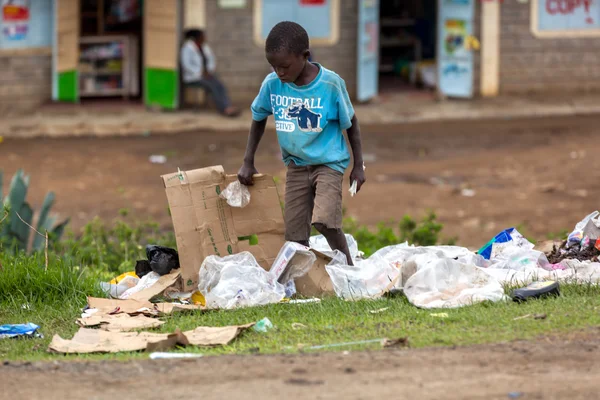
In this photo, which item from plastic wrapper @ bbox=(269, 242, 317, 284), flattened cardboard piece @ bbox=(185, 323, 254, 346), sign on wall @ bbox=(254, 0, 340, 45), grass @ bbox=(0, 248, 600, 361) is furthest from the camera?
sign on wall @ bbox=(254, 0, 340, 45)

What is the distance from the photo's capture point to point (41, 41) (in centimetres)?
1546

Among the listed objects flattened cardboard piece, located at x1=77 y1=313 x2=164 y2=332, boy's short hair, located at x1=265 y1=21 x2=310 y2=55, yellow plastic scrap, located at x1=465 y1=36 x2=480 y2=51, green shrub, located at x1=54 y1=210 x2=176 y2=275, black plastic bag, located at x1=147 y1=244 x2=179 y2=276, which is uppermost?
yellow plastic scrap, located at x1=465 y1=36 x2=480 y2=51

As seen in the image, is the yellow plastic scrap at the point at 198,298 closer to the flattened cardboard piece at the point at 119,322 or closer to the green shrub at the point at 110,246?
the flattened cardboard piece at the point at 119,322

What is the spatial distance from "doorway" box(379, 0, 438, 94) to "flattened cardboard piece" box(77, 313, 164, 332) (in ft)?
40.7

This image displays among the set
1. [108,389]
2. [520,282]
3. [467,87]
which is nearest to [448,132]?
[467,87]

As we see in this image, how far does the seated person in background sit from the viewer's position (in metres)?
15.3

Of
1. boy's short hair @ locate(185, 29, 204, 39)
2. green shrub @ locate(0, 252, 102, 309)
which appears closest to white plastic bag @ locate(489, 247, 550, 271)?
green shrub @ locate(0, 252, 102, 309)

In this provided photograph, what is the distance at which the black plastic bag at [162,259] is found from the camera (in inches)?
247

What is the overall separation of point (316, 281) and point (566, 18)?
1214cm

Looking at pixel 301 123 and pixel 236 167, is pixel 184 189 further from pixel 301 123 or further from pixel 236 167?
pixel 236 167

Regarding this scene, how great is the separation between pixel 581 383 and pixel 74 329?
2.79 m

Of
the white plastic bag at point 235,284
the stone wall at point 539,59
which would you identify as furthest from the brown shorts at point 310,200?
the stone wall at point 539,59

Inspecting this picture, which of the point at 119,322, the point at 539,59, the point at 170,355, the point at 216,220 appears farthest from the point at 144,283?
the point at 539,59

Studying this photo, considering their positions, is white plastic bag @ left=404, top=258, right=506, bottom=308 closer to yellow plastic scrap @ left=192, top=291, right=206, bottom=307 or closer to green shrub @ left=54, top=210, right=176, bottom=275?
yellow plastic scrap @ left=192, top=291, right=206, bottom=307
